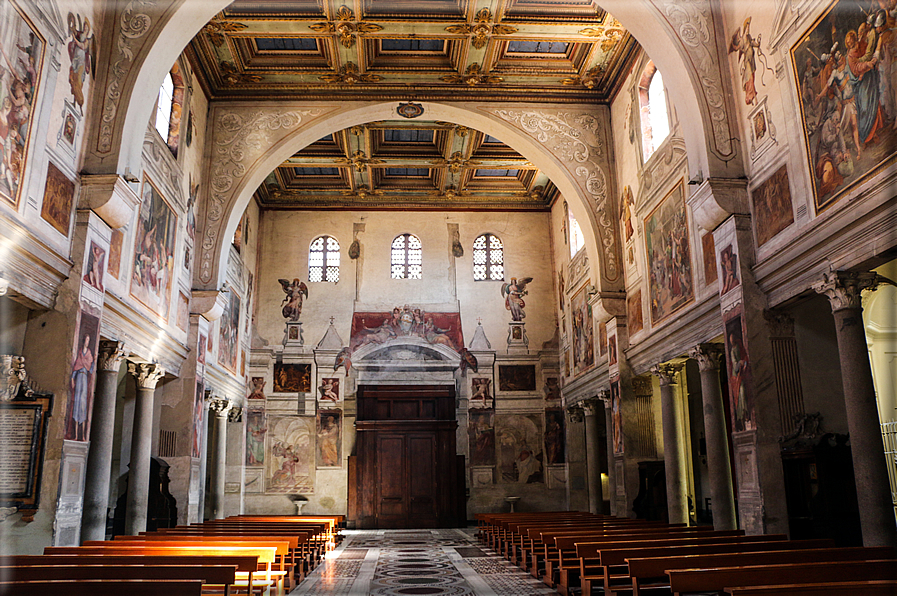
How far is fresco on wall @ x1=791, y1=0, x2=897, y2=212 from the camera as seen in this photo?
7.62 m

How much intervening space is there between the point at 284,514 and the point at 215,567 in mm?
16884

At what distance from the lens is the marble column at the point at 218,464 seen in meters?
18.9

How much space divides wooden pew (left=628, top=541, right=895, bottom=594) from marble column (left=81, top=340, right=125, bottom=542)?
8.02 meters

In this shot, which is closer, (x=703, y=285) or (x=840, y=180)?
(x=840, y=180)

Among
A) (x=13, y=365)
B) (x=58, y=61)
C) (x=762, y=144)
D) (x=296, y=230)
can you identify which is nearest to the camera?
(x=13, y=365)

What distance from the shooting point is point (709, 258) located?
1209 cm

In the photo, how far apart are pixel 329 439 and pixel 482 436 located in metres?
4.89

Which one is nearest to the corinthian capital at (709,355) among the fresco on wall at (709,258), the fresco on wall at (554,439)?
the fresco on wall at (709,258)

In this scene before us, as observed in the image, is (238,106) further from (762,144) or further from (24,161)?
(762,144)

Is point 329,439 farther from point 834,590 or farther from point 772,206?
point 834,590

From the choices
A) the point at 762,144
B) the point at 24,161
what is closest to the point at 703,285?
the point at 762,144

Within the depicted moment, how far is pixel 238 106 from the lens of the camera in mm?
17109

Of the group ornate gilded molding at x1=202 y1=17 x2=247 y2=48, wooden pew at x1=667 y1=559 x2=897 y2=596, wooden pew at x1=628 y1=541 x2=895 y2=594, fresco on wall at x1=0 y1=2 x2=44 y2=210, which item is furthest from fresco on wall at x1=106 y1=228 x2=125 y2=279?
wooden pew at x1=667 y1=559 x2=897 y2=596

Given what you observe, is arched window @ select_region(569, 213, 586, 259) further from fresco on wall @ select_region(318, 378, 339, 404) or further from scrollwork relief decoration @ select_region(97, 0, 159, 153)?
scrollwork relief decoration @ select_region(97, 0, 159, 153)
